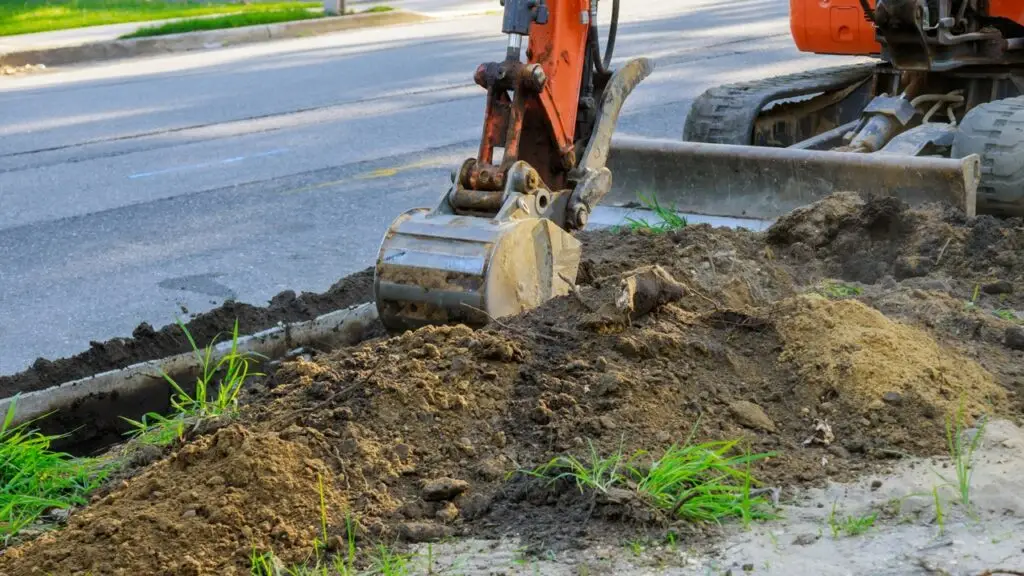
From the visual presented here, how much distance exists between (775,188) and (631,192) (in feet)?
2.79

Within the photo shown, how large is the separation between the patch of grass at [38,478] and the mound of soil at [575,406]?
41 centimetres

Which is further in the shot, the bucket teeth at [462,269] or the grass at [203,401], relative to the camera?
the bucket teeth at [462,269]

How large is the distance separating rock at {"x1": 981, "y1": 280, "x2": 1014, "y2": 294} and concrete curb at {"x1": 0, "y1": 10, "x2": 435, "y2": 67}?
1394cm

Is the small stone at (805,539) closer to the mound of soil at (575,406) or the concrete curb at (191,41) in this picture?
the mound of soil at (575,406)

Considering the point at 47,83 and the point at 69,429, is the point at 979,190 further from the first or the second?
the point at 47,83

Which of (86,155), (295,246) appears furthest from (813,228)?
(86,155)

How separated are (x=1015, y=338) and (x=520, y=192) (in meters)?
1.89

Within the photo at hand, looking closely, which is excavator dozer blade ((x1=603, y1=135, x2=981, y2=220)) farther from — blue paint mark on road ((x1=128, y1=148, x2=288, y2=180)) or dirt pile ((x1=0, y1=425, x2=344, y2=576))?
blue paint mark on road ((x1=128, y1=148, x2=288, y2=180))

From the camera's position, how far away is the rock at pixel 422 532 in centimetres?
388

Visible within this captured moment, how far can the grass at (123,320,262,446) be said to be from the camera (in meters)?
4.80

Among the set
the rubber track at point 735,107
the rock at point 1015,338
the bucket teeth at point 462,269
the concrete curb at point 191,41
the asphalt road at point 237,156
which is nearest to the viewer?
the bucket teeth at point 462,269

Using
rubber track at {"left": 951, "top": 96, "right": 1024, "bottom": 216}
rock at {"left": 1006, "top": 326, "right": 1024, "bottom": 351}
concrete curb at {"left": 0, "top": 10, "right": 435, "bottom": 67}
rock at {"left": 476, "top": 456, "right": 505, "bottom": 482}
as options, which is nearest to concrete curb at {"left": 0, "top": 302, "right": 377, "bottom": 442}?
rock at {"left": 476, "top": 456, "right": 505, "bottom": 482}

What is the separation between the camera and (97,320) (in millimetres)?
6973

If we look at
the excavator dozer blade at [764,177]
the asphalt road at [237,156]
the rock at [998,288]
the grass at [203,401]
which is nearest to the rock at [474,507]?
the grass at [203,401]
